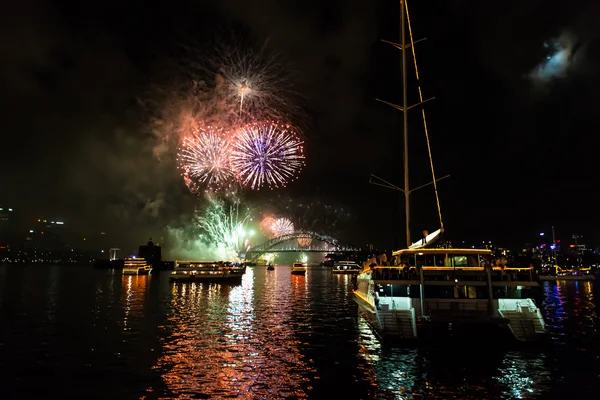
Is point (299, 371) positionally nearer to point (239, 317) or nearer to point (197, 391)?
point (197, 391)

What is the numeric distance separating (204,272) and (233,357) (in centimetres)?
8289

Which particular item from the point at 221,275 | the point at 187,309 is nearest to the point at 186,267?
the point at 221,275

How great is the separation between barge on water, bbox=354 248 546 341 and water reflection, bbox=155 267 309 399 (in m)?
6.49

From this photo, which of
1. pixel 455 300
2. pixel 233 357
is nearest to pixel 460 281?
pixel 455 300

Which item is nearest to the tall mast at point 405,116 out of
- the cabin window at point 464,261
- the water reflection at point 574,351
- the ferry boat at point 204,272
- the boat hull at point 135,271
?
the cabin window at point 464,261

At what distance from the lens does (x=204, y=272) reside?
4045 inches

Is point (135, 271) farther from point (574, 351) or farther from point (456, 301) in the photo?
point (574, 351)

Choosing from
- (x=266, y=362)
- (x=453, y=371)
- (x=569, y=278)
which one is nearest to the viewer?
(x=453, y=371)

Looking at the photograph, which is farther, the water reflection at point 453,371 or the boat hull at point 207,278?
the boat hull at point 207,278

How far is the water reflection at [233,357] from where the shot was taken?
56.6 ft

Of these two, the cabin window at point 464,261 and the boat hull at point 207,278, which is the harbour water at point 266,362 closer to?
the cabin window at point 464,261

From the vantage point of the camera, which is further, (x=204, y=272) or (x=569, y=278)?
(x=569, y=278)

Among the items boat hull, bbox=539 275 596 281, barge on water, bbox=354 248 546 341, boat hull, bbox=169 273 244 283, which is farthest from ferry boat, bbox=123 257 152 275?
boat hull, bbox=539 275 596 281

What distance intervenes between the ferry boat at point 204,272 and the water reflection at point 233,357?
59867 mm
